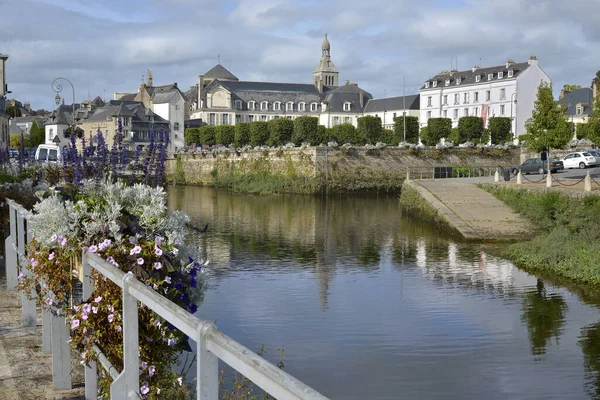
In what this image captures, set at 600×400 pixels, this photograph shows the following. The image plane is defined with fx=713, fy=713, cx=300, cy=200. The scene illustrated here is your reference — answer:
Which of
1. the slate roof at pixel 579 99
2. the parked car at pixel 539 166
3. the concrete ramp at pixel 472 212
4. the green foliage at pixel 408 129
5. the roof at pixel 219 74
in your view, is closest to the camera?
the concrete ramp at pixel 472 212

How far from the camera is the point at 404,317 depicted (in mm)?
11781

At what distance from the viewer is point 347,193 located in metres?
45.8

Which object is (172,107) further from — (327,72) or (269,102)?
(327,72)

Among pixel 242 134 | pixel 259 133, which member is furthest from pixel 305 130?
pixel 242 134

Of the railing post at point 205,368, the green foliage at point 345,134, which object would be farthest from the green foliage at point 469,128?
the railing post at point 205,368

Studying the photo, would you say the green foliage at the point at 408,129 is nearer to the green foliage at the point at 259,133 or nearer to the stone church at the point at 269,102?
the green foliage at the point at 259,133

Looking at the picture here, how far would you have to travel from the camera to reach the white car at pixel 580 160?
44219 millimetres

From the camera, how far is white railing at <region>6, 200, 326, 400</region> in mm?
1996

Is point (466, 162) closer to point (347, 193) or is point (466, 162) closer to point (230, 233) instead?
point (347, 193)

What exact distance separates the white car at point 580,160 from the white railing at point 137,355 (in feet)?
142

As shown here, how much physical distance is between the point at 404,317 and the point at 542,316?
244 cm

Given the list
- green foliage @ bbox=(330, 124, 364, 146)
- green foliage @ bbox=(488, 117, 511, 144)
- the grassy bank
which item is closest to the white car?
green foliage @ bbox=(488, 117, 511, 144)

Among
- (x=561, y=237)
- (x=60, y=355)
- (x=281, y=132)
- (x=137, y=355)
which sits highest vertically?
(x=281, y=132)

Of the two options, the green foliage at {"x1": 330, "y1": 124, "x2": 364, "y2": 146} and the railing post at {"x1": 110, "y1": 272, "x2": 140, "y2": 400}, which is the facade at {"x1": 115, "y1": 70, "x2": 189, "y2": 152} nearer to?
the green foliage at {"x1": 330, "y1": 124, "x2": 364, "y2": 146}
